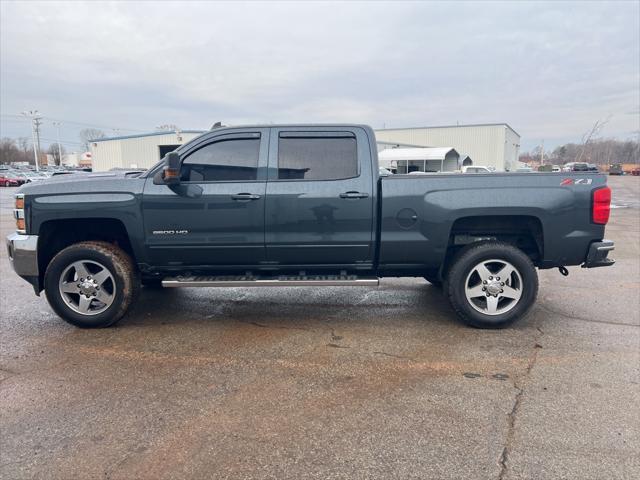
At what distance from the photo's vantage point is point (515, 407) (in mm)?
3090

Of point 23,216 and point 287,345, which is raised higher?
point 23,216

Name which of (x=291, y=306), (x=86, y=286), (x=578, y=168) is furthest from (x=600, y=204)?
(x=578, y=168)

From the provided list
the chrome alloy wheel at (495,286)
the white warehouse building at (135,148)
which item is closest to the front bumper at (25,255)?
the chrome alloy wheel at (495,286)

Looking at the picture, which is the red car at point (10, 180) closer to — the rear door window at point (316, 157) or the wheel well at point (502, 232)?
the rear door window at point (316, 157)

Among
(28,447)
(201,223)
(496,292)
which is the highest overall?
(201,223)

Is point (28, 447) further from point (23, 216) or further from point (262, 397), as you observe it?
point (23, 216)

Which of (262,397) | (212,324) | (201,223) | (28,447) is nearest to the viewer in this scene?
(28,447)

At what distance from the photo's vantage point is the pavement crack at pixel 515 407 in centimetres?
251

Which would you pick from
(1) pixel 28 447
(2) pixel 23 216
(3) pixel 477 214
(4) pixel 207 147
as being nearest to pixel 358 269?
(3) pixel 477 214

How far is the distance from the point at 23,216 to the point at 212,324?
84.3 inches

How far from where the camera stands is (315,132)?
15.2ft

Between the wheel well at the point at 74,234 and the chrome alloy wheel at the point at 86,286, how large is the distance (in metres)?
0.32

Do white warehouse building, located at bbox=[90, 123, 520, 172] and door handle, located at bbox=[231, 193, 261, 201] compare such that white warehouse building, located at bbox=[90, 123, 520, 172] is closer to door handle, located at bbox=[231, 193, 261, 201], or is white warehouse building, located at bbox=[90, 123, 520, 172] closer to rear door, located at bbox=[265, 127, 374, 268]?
rear door, located at bbox=[265, 127, 374, 268]

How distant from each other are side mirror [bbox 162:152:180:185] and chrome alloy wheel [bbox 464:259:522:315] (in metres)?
3.02
